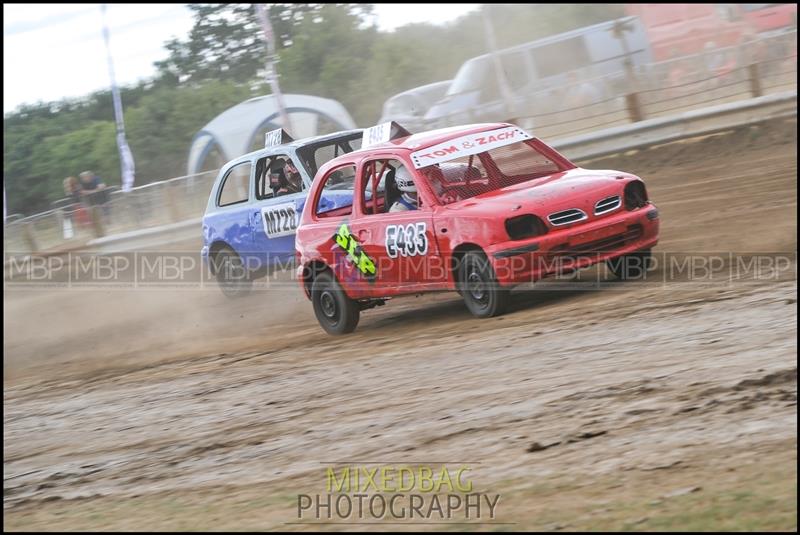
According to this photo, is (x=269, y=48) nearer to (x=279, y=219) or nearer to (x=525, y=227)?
(x=279, y=219)

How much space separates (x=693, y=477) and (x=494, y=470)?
0.94 metres

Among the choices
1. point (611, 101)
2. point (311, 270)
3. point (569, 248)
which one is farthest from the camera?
point (611, 101)

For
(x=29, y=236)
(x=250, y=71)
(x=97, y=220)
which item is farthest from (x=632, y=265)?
(x=250, y=71)

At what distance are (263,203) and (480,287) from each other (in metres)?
4.79

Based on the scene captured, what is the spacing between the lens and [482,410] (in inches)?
239

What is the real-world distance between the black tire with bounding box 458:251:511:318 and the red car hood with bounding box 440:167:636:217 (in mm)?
396

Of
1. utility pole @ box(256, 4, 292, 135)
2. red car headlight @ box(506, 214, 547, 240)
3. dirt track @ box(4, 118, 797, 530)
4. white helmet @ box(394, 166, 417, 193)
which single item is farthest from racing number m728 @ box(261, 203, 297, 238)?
utility pole @ box(256, 4, 292, 135)

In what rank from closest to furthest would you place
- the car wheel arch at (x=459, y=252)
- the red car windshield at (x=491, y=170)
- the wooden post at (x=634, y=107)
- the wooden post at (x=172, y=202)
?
the car wheel arch at (x=459, y=252)
the red car windshield at (x=491, y=170)
the wooden post at (x=634, y=107)
the wooden post at (x=172, y=202)

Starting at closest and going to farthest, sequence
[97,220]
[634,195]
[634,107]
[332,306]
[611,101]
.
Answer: [634,195]
[332,306]
[634,107]
[611,101]
[97,220]

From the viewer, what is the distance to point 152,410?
26.5ft

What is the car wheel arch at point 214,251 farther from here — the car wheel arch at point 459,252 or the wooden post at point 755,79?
the wooden post at point 755,79

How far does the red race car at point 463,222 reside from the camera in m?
8.47

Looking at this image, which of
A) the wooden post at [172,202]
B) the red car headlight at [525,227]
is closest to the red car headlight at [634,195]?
the red car headlight at [525,227]

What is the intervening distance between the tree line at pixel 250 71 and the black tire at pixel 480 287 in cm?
2041
